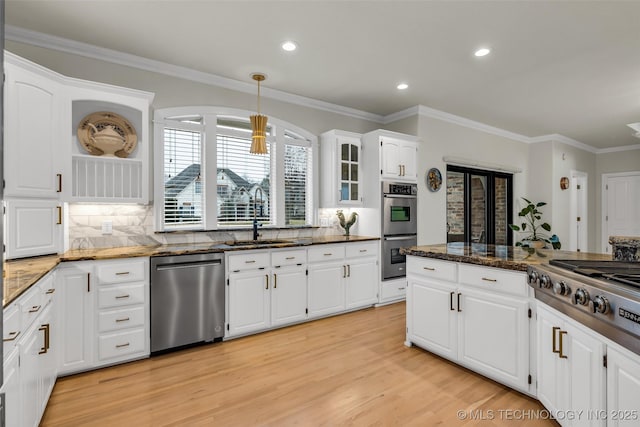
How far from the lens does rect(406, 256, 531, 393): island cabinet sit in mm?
2201

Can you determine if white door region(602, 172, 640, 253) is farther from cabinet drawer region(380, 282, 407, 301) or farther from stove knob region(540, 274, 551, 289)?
stove knob region(540, 274, 551, 289)

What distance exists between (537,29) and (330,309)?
3363 millimetres

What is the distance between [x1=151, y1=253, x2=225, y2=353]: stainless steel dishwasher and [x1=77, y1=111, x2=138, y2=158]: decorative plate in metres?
1.08

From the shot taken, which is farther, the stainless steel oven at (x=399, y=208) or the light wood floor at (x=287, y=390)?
the stainless steel oven at (x=399, y=208)

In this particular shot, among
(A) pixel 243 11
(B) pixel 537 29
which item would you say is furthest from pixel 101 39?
(B) pixel 537 29

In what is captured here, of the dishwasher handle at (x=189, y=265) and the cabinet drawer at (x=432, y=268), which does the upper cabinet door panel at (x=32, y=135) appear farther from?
the cabinet drawer at (x=432, y=268)

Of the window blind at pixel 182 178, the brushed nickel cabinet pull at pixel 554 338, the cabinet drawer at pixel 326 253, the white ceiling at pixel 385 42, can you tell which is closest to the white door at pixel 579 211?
the white ceiling at pixel 385 42

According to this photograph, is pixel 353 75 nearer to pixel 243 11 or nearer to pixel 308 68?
pixel 308 68

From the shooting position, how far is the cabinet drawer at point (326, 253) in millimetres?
3767

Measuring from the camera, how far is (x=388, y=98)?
4.53 metres

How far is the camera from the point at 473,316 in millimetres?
2461

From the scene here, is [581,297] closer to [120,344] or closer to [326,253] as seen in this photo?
[326,253]

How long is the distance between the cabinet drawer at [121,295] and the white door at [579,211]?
7.94m

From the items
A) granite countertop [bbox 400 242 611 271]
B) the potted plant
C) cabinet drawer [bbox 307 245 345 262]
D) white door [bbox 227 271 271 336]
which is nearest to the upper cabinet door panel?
white door [bbox 227 271 271 336]
